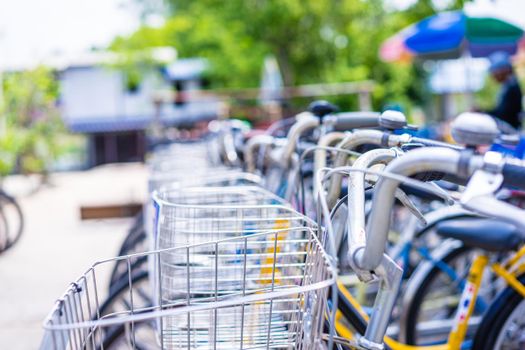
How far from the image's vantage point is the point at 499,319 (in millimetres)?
2078

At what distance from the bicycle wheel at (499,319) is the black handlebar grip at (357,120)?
695 mm

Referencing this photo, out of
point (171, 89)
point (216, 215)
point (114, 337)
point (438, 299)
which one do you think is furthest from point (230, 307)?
point (171, 89)

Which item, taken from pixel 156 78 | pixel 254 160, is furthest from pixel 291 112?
pixel 156 78

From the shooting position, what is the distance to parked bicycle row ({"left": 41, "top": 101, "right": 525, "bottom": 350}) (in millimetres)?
1014

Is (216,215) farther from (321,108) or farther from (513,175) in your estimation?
(513,175)

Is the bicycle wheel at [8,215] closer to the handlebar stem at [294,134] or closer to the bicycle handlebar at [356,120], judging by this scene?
the handlebar stem at [294,134]

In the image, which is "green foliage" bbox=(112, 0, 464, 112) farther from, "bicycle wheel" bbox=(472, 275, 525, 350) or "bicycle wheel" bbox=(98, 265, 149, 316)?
"bicycle wheel" bbox=(472, 275, 525, 350)

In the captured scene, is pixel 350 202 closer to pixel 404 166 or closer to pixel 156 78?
pixel 404 166

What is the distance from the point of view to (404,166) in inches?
40.1

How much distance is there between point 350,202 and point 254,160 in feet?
6.92

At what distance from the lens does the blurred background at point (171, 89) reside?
22.0 feet

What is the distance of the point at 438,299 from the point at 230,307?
2.41 m

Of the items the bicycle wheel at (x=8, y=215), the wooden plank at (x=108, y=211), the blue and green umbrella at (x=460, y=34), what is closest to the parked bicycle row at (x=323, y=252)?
the bicycle wheel at (x=8, y=215)

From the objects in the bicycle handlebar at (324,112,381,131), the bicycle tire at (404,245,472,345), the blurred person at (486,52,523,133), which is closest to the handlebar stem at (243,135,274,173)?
the bicycle handlebar at (324,112,381,131)
